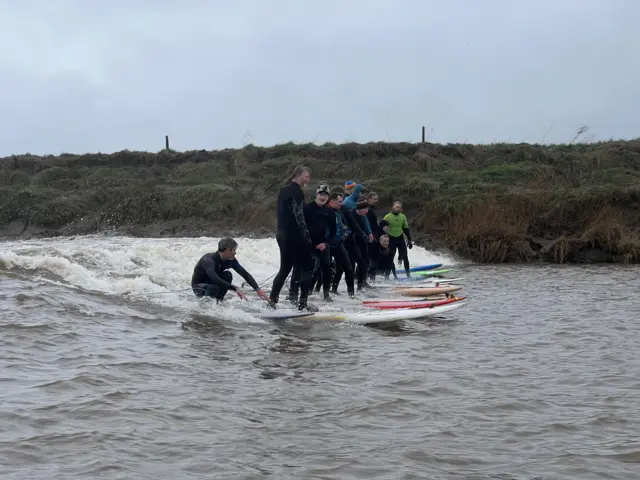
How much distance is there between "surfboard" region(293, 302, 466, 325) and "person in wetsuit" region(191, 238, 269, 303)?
2.38ft

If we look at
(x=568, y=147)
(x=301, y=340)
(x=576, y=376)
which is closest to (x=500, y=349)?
(x=576, y=376)

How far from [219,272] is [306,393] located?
13.5ft

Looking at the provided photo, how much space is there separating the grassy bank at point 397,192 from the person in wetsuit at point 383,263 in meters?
6.59

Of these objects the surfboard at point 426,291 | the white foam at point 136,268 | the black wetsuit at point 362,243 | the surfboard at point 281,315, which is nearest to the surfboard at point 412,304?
the surfboard at point 281,315

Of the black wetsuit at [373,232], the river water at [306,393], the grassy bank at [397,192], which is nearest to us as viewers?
the river water at [306,393]

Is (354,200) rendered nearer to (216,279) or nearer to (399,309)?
(399,309)

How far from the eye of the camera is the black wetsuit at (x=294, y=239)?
9.22 meters

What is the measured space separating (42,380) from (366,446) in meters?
2.64

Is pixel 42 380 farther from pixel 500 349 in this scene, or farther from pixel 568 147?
pixel 568 147

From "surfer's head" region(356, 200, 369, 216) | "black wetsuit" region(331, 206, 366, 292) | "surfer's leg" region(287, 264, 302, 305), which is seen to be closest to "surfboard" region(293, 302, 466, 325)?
"surfer's leg" region(287, 264, 302, 305)

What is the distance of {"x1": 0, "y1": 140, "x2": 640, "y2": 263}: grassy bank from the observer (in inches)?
828

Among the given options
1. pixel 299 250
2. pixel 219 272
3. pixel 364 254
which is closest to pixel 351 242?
pixel 364 254

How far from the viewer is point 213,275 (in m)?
9.05

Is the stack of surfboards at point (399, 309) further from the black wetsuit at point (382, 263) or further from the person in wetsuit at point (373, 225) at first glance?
the black wetsuit at point (382, 263)
